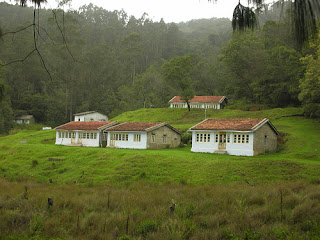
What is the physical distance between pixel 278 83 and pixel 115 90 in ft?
166

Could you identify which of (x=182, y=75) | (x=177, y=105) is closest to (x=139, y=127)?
(x=182, y=75)

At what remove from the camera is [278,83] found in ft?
178

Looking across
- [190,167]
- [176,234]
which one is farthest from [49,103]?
[176,234]

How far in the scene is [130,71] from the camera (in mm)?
102000

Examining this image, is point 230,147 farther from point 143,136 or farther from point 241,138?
point 143,136

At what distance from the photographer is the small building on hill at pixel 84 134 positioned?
4022 centimetres

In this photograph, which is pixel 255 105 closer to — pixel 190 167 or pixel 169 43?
pixel 190 167

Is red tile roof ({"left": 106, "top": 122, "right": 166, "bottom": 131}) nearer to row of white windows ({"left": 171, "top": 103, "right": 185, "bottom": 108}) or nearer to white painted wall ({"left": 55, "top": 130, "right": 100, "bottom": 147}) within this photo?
white painted wall ({"left": 55, "top": 130, "right": 100, "bottom": 147})

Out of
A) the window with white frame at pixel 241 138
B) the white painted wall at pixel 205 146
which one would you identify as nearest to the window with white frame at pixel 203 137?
the white painted wall at pixel 205 146

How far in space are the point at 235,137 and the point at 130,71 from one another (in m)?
75.8

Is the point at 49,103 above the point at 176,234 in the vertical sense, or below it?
above

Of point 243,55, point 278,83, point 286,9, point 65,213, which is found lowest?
point 65,213

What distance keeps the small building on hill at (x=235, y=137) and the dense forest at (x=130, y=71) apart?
33.3 ft

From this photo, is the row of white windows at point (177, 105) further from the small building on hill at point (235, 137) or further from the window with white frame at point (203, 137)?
the window with white frame at point (203, 137)
